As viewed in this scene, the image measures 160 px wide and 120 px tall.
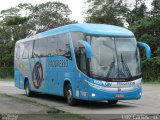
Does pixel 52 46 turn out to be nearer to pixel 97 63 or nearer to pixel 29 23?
pixel 97 63

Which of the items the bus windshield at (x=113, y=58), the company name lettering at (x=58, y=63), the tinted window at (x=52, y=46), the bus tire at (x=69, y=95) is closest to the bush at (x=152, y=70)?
the tinted window at (x=52, y=46)

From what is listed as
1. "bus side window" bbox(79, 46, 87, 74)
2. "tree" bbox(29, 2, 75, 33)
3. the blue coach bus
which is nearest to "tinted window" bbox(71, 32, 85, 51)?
the blue coach bus

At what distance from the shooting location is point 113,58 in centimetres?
1606

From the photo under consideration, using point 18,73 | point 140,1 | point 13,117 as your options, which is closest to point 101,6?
point 140,1

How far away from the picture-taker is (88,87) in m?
15.9

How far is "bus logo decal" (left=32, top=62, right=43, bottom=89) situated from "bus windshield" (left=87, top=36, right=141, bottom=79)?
6.29m

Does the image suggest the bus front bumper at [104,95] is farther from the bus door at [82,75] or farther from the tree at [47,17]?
the tree at [47,17]

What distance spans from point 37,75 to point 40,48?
1.59 metres

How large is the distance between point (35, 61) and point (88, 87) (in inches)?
286

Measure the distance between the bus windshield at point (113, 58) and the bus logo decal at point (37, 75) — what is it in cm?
629

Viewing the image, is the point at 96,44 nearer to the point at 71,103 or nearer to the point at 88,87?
the point at 88,87

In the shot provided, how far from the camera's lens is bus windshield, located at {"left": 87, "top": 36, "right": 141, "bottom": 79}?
1580 centimetres

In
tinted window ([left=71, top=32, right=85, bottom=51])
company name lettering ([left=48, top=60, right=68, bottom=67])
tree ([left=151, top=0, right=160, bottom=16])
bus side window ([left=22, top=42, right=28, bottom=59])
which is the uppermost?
tree ([left=151, top=0, right=160, bottom=16])

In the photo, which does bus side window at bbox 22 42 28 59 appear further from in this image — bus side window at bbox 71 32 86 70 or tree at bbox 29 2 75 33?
tree at bbox 29 2 75 33
